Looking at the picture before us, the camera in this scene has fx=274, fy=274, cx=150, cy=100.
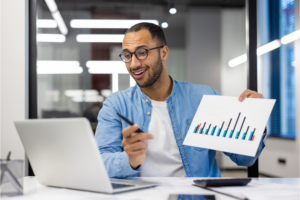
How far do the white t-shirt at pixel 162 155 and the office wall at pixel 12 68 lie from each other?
919 millimetres

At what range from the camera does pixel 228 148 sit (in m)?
1.05

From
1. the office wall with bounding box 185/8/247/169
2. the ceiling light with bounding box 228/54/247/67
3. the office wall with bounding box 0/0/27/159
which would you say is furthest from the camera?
the office wall with bounding box 185/8/247/169

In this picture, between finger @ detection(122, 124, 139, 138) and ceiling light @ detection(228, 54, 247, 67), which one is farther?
ceiling light @ detection(228, 54, 247, 67)

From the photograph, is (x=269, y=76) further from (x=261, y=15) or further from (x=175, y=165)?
(x=175, y=165)

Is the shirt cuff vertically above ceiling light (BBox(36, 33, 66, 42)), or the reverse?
ceiling light (BBox(36, 33, 66, 42))

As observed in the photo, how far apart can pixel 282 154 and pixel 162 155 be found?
3299 millimetres

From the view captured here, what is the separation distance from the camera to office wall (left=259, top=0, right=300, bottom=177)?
12.1 feet

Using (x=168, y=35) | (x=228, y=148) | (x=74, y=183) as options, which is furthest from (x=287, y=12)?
(x=74, y=183)

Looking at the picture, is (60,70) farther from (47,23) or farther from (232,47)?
(232,47)

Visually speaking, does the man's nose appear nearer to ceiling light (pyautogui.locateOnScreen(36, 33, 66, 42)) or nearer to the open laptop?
the open laptop

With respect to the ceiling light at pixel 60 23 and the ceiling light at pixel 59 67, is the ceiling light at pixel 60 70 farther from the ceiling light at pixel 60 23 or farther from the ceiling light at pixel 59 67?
the ceiling light at pixel 60 23

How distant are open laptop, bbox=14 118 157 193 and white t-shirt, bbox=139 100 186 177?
0.45 metres

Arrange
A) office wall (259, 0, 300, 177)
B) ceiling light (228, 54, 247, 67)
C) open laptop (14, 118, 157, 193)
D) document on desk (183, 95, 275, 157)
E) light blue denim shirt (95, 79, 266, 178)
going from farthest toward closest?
office wall (259, 0, 300, 177) → ceiling light (228, 54, 247, 67) → light blue denim shirt (95, 79, 266, 178) → document on desk (183, 95, 275, 157) → open laptop (14, 118, 157, 193)

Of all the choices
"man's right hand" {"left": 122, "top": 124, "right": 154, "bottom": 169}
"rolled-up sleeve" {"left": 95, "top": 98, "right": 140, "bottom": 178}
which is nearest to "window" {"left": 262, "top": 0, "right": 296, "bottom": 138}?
"rolled-up sleeve" {"left": 95, "top": 98, "right": 140, "bottom": 178}
